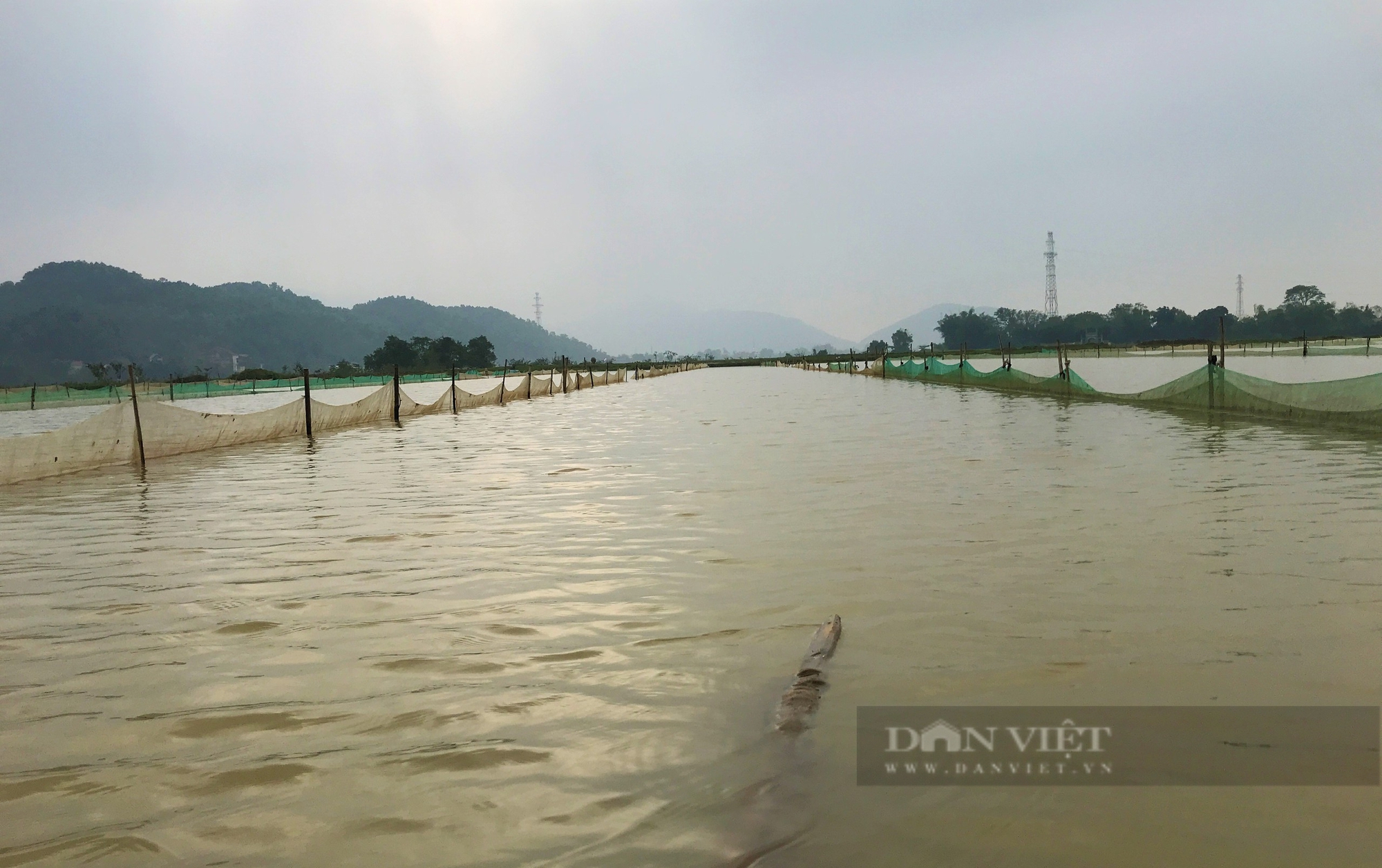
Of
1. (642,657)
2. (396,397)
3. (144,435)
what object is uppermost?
(396,397)

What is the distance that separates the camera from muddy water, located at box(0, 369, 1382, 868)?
8.84 ft

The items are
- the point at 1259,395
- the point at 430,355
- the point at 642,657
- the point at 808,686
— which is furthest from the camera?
the point at 430,355

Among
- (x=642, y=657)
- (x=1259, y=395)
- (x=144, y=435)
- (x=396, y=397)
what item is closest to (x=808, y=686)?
(x=642, y=657)

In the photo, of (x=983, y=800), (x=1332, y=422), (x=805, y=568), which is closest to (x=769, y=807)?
(x=983, y=800)

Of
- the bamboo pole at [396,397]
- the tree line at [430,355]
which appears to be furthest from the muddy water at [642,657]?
the tree line at [430,355]

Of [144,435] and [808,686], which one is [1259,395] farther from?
[144,435]

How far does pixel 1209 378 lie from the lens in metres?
20.7

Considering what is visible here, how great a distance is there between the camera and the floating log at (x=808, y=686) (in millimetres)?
3436

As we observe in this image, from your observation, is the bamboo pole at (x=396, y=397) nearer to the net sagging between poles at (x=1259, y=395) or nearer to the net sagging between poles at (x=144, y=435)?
the net sagging between poles at (x=144, y=435)

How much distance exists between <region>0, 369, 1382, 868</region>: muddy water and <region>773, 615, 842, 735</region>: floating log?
0.26 feet

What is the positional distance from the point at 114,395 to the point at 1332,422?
61.4m

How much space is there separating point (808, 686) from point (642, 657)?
930mm

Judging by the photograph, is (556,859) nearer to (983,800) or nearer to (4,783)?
(983,800)

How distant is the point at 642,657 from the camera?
4266 mm
